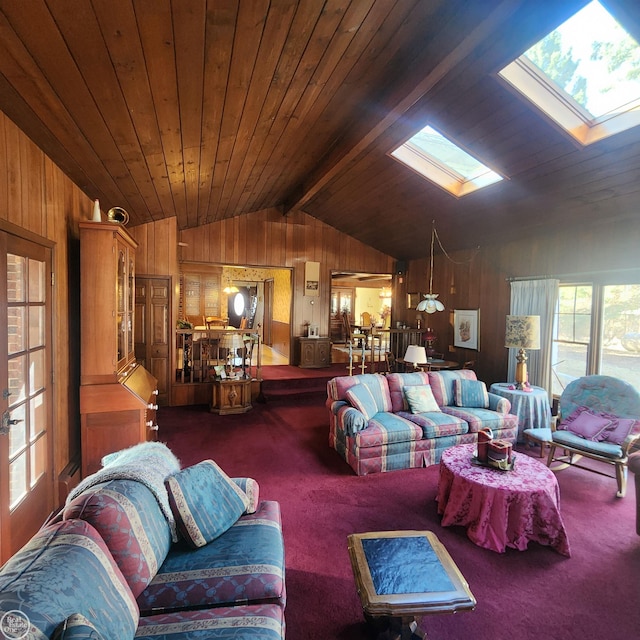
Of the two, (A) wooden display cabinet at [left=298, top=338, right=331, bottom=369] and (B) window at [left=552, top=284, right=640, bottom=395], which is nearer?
(B) window at [left=552, top=284, right=640, bottom=395]

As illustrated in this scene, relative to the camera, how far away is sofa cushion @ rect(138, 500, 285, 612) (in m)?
1.44

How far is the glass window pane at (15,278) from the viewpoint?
2.10 metres

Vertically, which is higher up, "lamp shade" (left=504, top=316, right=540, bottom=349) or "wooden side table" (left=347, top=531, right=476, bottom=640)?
"lamp shade" (left=504, top=316, right=540, bottom=349)

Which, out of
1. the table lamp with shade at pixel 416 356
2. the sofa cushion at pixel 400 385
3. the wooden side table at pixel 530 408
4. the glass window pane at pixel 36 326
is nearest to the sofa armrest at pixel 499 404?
the wooden side table at pixel 530 408

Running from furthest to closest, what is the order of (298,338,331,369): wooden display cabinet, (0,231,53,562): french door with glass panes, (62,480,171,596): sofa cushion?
(298,338,331,369): wooden display cabinet < (0,231,53,562): french door with glass panes < (62,480,171,596): sofa cushion

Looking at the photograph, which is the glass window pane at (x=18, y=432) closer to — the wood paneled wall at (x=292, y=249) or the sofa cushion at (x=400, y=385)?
the sofa cushion at (x=400, y=385)

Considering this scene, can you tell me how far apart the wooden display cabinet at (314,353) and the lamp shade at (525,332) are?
390 cm

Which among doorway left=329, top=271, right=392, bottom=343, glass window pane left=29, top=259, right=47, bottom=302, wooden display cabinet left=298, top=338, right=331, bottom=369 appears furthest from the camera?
doorway left=329, top=271, right=392, bottom=343

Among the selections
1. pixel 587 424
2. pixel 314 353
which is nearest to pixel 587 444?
pixel 587 424

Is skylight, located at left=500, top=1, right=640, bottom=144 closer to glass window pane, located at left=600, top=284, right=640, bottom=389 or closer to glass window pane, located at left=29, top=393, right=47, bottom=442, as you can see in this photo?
glass window pane, located at left=600, top=284, right=640, bottom=389

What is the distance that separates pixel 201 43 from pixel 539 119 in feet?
9.12

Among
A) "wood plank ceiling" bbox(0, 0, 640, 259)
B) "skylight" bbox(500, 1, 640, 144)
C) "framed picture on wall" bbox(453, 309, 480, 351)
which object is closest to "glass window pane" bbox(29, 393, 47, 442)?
"wood plank ceiling" bbox(0, 0, 640, 259)

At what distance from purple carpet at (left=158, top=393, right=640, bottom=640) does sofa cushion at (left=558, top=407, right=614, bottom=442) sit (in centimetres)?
43

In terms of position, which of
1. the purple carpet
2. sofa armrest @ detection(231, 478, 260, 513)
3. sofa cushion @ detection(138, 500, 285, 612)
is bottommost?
the purple carpet
